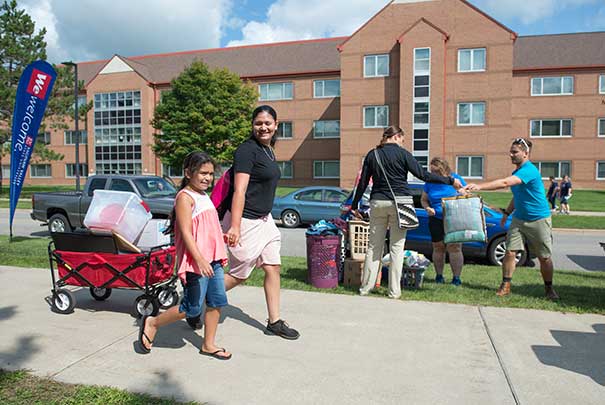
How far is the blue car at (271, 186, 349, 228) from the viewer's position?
14719mm

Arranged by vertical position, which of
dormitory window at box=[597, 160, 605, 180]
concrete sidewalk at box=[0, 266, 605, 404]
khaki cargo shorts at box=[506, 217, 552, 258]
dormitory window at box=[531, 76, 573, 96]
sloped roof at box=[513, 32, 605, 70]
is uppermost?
sloped roof at box=[513, 32, 605, 70]

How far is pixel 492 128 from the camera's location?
3148 centimetres

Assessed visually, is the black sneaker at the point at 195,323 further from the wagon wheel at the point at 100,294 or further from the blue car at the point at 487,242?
the blue car at the point at 487,242

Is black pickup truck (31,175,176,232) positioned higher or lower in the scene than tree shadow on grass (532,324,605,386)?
higher

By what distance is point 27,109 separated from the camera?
8250 millimetres

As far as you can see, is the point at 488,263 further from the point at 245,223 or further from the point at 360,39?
the point at 360,39

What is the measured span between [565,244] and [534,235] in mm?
7174

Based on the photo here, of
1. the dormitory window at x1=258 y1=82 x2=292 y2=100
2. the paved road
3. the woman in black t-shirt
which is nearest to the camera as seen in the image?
the woman in black t-shirt

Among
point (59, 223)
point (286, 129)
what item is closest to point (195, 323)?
point (59, 223)

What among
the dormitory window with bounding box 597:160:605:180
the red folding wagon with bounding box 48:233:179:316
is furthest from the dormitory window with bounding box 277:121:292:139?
the red folding wagon with bounding box 48:233:179:316

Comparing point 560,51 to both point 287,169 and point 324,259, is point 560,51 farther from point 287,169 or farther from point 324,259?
point 324,259

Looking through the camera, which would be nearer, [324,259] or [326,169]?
[324,259]

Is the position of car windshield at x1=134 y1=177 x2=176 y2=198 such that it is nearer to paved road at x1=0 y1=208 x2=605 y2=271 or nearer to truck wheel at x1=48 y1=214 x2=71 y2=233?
truck wheel at x1=48 y1=214 x2=71 y2=233

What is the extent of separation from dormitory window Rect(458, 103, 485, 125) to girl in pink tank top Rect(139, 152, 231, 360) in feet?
101
